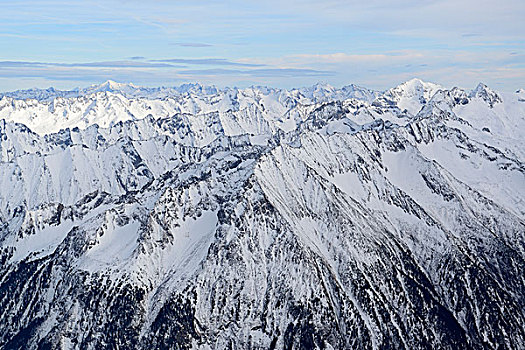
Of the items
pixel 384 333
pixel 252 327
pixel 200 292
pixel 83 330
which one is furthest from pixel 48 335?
pixel 384 333

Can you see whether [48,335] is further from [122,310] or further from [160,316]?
[160,316]

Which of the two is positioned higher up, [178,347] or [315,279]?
[315,279]

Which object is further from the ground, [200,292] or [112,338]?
[200,292]

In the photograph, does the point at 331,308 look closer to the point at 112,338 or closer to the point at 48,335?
the point at 112,338

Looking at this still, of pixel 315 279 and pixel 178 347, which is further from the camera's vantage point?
pixel 315 279

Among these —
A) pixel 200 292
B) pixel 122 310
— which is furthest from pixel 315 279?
pixel 122 310

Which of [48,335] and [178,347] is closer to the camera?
[178,347]

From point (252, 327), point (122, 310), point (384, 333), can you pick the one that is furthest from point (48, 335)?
point (384, 333)

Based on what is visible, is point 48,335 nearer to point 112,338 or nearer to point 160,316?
point 112,338
